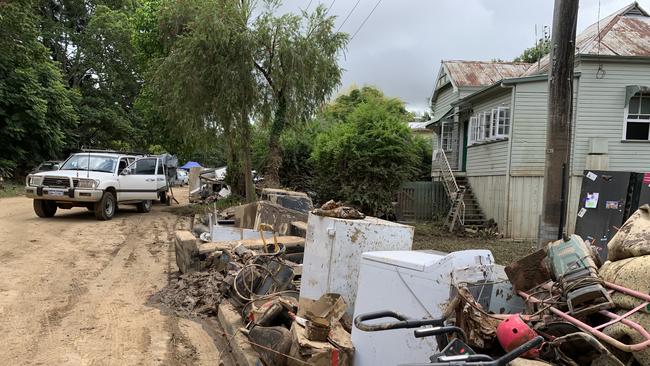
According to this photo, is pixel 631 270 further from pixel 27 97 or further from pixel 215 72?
pixel 27 97

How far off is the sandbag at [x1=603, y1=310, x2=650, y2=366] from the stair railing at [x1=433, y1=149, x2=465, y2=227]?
13621 millimetres

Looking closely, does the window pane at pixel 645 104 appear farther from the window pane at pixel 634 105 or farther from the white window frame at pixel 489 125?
the white window frame at pixel 489 125

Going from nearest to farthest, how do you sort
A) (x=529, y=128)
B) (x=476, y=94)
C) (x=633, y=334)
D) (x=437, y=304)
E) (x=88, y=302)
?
(x=633, y=334)
(x=437, y=304)
(x=88, y=302)
(x=529, y=128)
(x=476, y=94)

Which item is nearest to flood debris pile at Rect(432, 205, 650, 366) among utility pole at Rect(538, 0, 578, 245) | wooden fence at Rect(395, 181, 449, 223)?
utility pole at Rect(538, 0, 578, 245)

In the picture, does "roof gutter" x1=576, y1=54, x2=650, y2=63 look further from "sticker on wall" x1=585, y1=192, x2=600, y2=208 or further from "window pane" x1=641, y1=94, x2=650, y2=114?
"sticker on wall" x1=585, y1=192, x2=600, y2=208

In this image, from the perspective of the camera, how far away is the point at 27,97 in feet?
87.9

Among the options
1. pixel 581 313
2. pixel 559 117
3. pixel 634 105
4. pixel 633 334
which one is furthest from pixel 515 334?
pixel 634 105

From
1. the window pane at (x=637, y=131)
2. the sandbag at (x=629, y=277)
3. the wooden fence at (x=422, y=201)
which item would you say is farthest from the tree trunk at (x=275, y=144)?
the sandbag at (x=629, y=277)

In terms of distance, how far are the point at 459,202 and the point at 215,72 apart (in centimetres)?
906

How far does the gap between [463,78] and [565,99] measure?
50.1 ft

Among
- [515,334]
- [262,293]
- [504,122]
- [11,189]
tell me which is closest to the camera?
[515,334]

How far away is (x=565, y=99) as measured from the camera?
6543 millimetres

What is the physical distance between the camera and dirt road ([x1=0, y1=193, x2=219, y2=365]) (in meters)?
4.87

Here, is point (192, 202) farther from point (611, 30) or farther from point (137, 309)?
point (611, 30)
